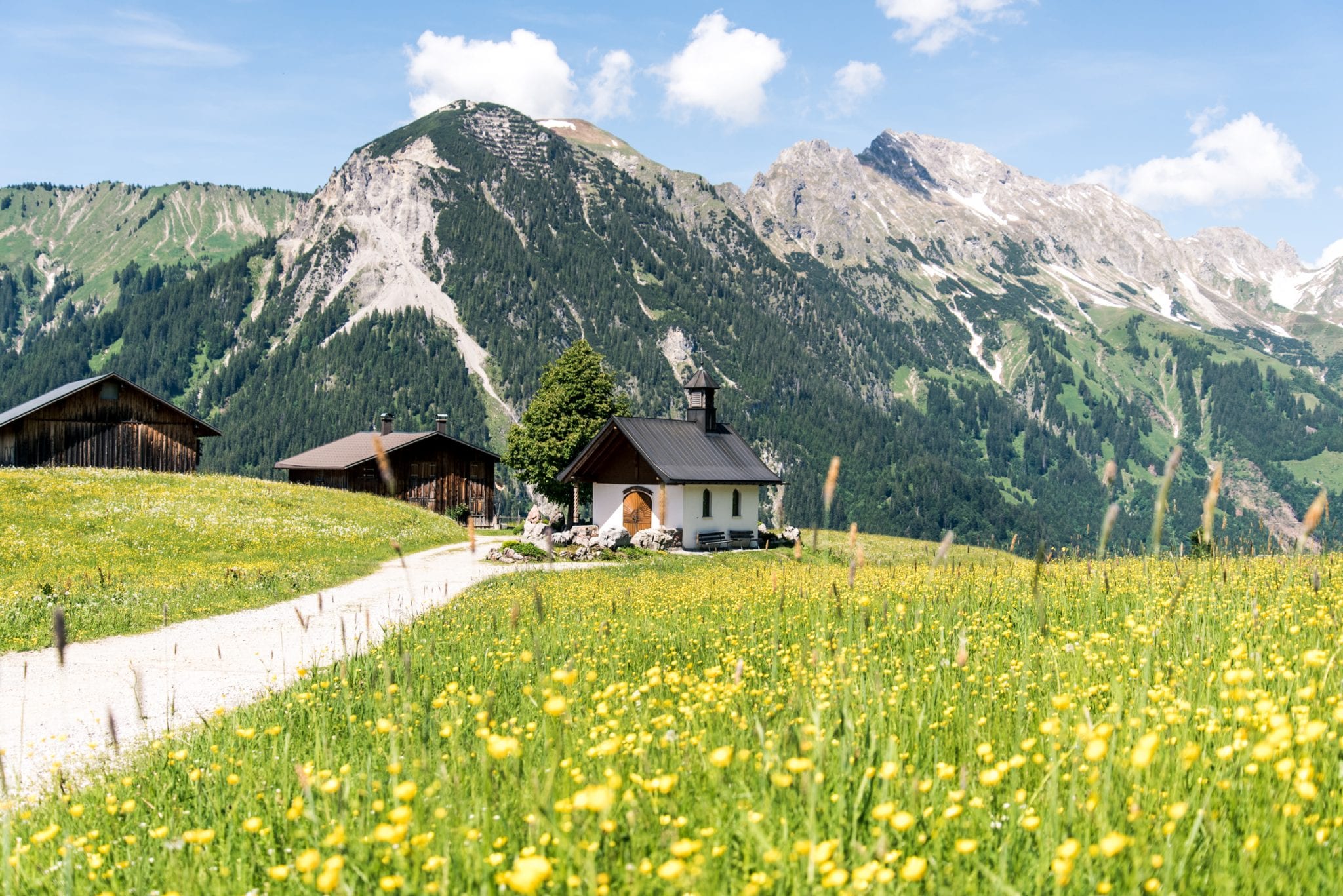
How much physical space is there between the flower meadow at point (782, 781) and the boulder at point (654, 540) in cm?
3559

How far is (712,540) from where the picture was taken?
47625mm

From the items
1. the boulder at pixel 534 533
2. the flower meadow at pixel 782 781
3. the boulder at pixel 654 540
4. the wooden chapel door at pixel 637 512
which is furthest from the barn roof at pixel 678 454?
the flower meadow at pixel 782 781

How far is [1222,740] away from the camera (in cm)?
429

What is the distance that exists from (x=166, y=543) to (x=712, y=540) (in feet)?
85.3

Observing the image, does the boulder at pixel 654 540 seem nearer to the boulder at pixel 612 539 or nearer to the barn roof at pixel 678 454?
the boulder at pixel 612 539

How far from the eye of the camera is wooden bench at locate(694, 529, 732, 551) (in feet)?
154

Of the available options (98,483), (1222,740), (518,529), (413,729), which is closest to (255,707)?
(413,729)

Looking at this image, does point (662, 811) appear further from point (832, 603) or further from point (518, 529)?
point (518, 529)

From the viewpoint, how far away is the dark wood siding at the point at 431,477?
6662cm

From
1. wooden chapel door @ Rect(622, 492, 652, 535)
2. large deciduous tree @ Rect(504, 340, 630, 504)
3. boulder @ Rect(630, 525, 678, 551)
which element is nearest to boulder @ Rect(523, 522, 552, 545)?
boulder @ Rect(630, 525, 678, 551)

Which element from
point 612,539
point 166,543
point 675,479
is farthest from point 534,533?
point 166,543

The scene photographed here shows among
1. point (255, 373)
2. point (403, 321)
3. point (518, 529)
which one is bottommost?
point (518, 529)

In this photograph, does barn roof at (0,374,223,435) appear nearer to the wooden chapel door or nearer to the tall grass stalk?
the wooden chapel door

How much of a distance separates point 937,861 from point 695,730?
6.56 ft
